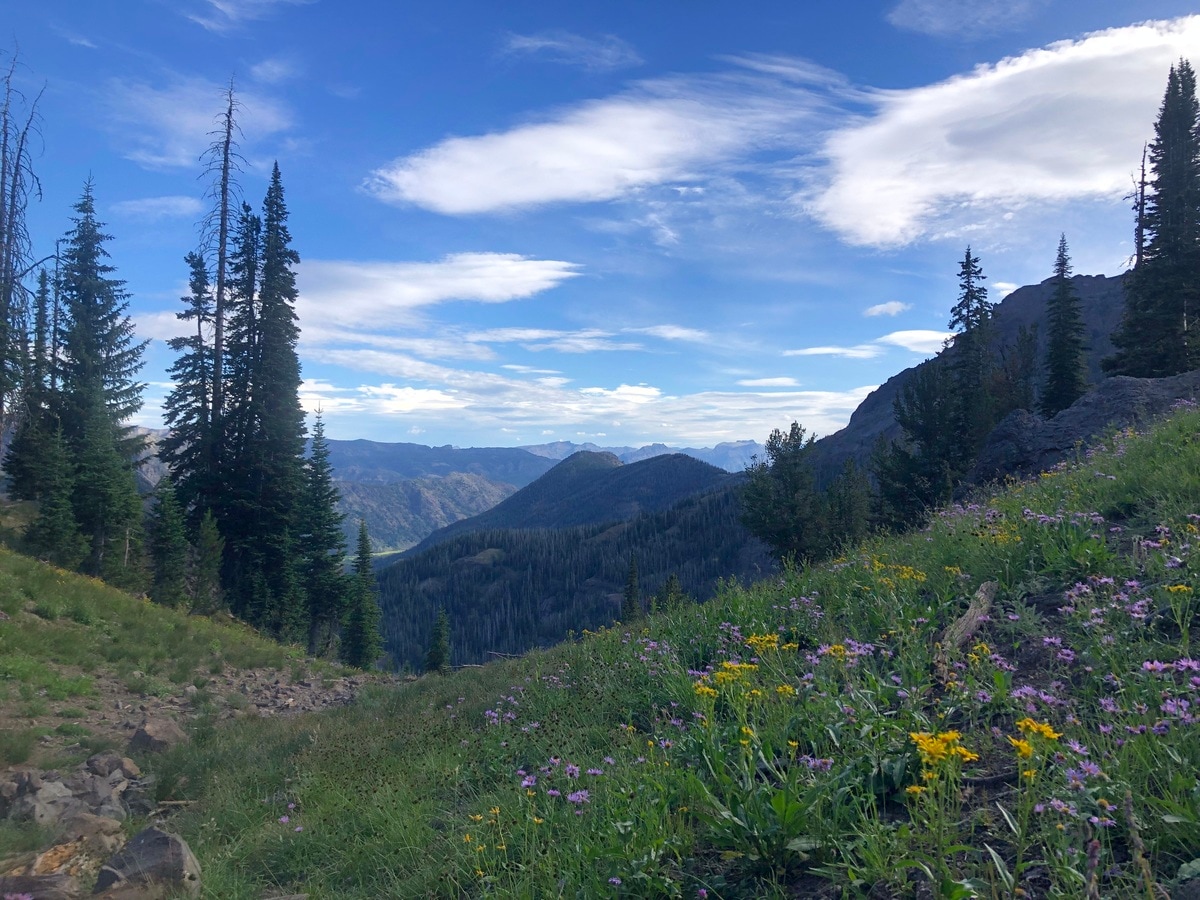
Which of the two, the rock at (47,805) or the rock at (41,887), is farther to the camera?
the rock at (47,805)

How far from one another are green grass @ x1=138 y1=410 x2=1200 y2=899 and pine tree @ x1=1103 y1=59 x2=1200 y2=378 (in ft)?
88.0

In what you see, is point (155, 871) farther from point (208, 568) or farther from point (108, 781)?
point (208, 568)

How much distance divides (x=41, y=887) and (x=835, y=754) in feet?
16.8

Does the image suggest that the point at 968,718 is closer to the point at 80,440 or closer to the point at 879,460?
the point at 879,460

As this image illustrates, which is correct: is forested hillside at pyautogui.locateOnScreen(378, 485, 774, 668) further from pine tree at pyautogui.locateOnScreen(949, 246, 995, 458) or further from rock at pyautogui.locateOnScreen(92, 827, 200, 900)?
rock at pyautogui.locateOnScreen(92, 827, 200, 900)

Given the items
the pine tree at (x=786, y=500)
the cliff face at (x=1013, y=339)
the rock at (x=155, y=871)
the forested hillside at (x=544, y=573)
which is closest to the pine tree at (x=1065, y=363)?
the pine tree at (x=786, y=500)

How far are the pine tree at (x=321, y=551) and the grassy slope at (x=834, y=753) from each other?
2831 cm

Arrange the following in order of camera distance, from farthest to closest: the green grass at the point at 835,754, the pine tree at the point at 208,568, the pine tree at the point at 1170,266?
1. the pine tree at the point at 1170,266
2. the pine tree at the point at 208,568
3. the green grass at the point at 835,754

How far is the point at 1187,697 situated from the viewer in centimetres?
333

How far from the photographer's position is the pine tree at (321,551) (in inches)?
1362

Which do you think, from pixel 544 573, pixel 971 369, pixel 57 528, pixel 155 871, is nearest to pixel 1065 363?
pixel 971 369

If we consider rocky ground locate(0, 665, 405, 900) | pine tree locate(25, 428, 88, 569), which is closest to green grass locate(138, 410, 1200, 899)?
rocky ground locate(0, 665, 405, 900)

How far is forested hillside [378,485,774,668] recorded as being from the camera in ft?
482

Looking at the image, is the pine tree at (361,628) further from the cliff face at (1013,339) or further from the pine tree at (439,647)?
the cliff face at (1013,339)
